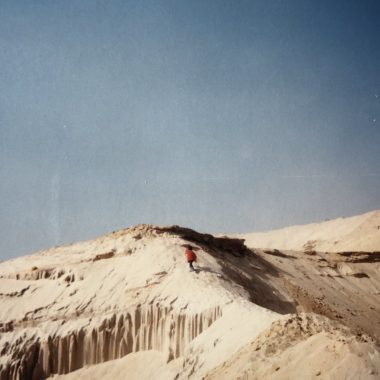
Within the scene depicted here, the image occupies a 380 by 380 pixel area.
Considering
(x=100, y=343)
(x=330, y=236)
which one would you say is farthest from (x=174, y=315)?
(x=330, y=236)

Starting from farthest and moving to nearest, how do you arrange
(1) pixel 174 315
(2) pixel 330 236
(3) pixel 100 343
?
(2) pixel 330 236 < (3) pixel 100 343 < (1) pixel 174 315

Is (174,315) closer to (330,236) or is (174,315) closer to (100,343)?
(100,343)

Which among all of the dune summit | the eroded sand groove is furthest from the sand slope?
the eroded sand groove

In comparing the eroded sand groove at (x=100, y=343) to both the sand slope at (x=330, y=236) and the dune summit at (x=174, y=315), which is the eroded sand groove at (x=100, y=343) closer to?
the dune summit at (x=174, y=315)

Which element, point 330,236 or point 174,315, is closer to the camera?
point 174,315

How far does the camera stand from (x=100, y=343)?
1355 centimetres

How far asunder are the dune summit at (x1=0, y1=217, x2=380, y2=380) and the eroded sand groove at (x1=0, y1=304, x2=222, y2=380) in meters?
0.03

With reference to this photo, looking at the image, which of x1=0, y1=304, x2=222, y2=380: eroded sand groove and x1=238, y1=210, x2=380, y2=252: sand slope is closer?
x1=0, y1=304, x2=222, y2=380: eroded sand groove

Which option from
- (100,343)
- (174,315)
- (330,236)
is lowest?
(174,315)

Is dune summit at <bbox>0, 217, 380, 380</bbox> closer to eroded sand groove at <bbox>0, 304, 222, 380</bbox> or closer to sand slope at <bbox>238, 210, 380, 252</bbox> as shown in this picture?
eroded sand groove at <bbox>0, 304, 222, 380</bbox>

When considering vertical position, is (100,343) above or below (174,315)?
above

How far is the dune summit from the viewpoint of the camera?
23.1 feet

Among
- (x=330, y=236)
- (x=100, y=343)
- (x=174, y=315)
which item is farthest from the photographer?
(x=330, y=236)

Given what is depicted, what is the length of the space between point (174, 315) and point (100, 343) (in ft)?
11.3
